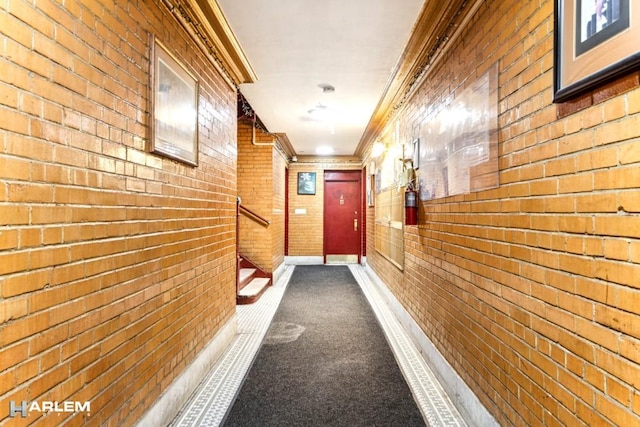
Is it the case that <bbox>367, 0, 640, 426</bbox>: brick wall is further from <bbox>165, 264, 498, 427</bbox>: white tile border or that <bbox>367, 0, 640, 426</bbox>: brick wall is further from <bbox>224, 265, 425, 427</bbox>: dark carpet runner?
<bbox>224, 265, 425, 427</bbox>: dark carpet runner

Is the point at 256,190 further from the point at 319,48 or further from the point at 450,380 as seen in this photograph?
the point at 450,380

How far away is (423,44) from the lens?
296cm

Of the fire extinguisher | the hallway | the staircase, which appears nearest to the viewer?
the hallway

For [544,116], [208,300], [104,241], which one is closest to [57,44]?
[104,241]

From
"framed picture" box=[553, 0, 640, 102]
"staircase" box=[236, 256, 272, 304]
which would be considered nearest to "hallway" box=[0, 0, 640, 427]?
"framed picture" box=[553, 0, 640, 102]

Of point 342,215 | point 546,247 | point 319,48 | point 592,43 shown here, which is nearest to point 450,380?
point 546,247

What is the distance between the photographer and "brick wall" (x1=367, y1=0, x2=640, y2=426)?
1.09 meters

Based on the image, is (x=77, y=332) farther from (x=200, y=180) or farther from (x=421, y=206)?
(x=421, y=206)

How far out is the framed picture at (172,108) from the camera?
2029 millimetres

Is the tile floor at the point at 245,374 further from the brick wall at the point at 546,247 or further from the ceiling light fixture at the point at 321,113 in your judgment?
the ceiling light fixture at the point at 321,113

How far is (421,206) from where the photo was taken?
133 inches

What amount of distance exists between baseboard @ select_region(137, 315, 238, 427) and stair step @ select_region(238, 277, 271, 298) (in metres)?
1.76

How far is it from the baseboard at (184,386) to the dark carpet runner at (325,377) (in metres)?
0.35

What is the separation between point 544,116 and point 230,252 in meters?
2.97
